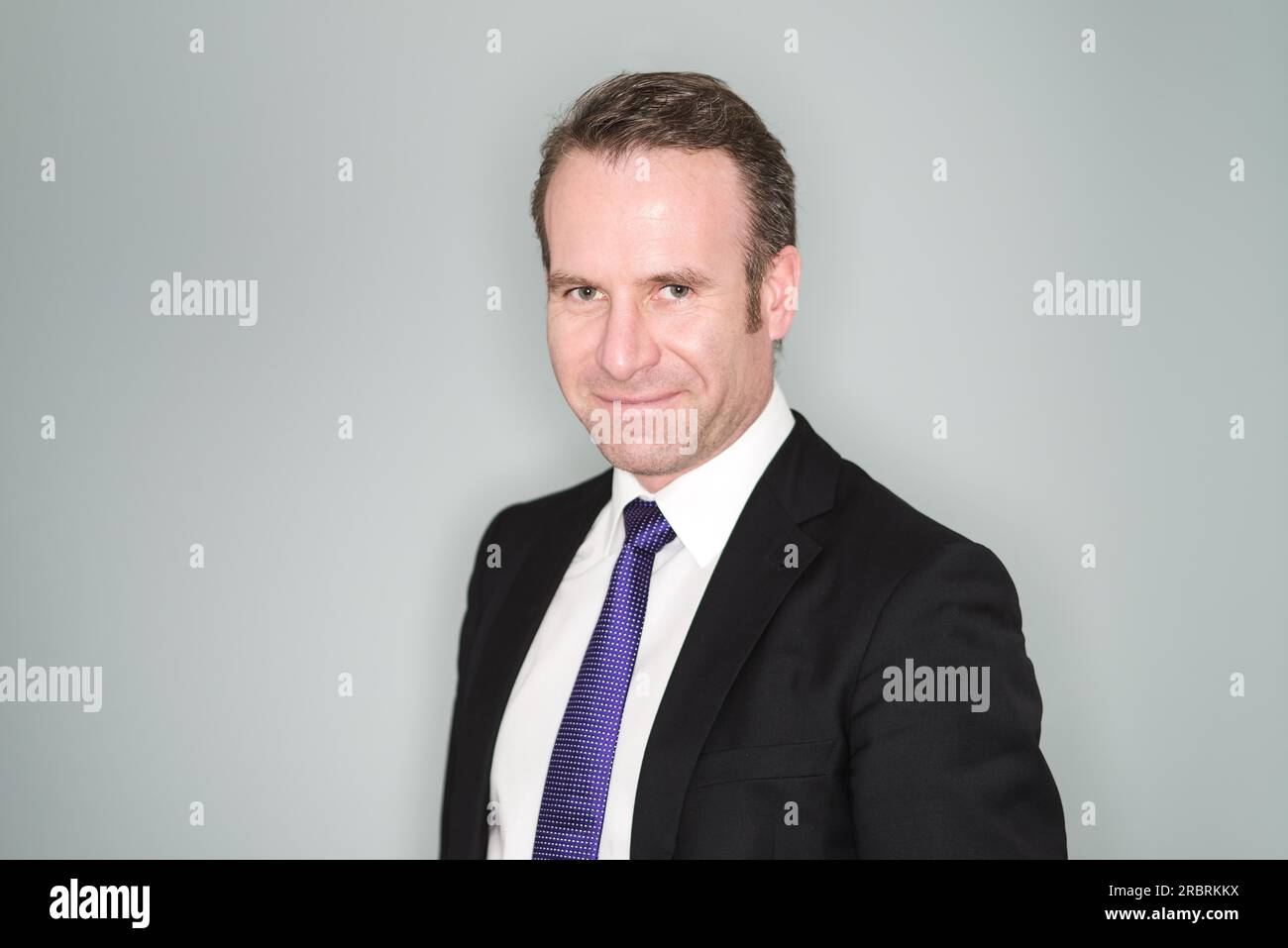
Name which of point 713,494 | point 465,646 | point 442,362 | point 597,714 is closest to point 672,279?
point 713,494

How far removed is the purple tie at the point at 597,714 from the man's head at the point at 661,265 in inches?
6.3

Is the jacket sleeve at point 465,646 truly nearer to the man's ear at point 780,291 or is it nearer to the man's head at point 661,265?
the man's head at point 661,265

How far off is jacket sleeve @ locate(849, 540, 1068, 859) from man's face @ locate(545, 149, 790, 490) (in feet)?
1.75

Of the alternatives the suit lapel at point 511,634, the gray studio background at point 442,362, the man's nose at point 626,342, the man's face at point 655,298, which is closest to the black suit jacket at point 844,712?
the man's face at point 655,298

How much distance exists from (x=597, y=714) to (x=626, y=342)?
2.28 feet

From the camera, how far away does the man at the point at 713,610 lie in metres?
2.06

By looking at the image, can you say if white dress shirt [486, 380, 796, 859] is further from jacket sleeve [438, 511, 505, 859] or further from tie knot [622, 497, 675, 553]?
jacket sleeve [438, 511, 505, 859]

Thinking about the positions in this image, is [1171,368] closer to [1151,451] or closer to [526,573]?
[1151,451]

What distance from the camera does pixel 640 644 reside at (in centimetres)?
235

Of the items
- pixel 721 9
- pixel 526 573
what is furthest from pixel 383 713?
pixel 721 9

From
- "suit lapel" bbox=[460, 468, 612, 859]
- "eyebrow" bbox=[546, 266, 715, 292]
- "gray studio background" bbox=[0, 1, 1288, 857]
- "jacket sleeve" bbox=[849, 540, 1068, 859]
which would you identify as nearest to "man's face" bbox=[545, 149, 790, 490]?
"eyebrow" bbox=[546, 266, 715, 292]

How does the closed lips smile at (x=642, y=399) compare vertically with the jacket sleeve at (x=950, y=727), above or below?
above
